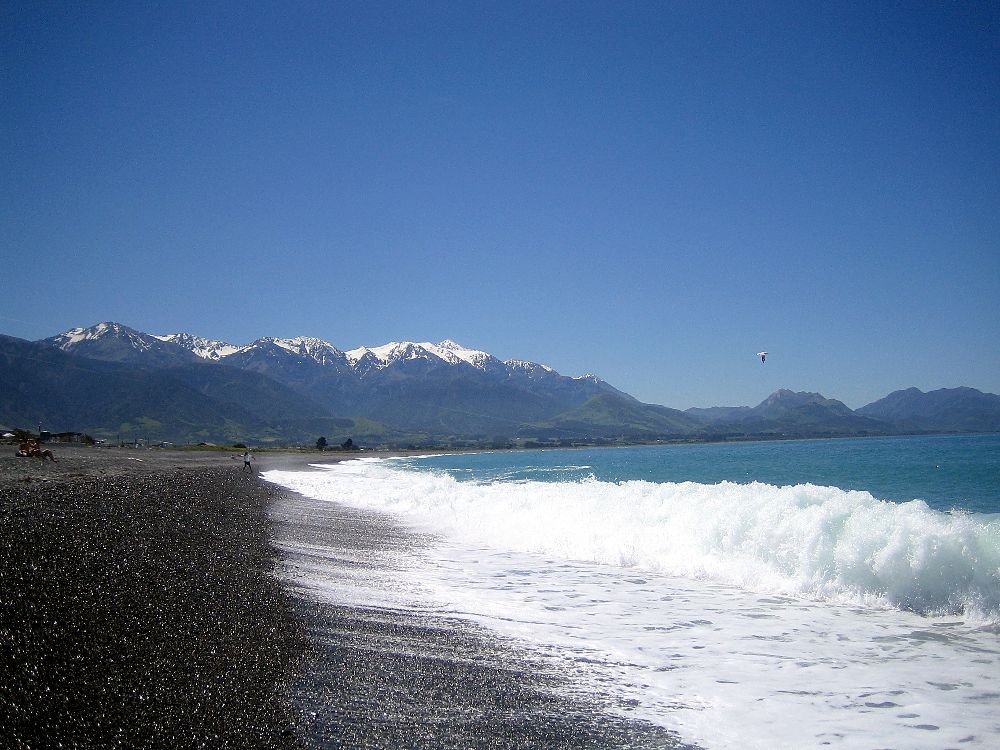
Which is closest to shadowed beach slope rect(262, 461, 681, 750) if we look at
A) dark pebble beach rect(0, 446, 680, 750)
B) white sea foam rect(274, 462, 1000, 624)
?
dark pebble beach rect(0, 446, 680, 750)

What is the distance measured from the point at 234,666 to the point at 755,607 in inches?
309

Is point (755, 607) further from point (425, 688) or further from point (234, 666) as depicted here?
point (234, 666)

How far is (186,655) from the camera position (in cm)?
634

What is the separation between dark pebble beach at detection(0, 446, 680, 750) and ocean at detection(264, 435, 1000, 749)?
2.55 ft

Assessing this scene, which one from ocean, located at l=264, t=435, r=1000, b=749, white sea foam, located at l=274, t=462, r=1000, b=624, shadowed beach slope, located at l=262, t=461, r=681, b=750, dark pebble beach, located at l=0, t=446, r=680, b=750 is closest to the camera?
dark pebble beach, located at l=0, t=446, r=680, b=750

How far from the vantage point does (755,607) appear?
10242 millimetres

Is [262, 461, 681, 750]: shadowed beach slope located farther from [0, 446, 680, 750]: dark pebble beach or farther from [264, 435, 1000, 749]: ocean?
[264, 435, 1000, 749]: ocean

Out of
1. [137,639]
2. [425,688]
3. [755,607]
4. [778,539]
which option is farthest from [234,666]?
[778,539]

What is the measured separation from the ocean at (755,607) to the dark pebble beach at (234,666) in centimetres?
78

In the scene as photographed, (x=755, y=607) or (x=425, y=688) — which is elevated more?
(x=425, y=688)

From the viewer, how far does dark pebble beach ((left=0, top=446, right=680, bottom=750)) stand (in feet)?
16.2

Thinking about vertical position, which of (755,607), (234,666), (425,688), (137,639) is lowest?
(755,607)

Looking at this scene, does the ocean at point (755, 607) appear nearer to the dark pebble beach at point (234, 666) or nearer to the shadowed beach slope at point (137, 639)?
the dark pebble beach at point (234, 666)

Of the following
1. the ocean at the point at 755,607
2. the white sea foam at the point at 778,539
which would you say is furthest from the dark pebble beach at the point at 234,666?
the white sea foam at the point at 778,539
